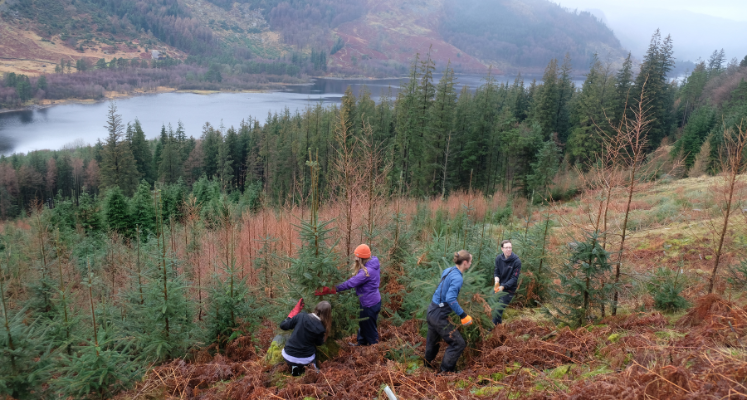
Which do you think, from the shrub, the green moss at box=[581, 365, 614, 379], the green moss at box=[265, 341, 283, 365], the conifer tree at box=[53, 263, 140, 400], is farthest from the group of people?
the shrub

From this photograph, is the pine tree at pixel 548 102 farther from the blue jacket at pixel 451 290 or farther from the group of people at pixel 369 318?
the blue jacket at pixel 451 290

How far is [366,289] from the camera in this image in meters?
6.21

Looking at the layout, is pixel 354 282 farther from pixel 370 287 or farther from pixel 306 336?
pixel 306 336

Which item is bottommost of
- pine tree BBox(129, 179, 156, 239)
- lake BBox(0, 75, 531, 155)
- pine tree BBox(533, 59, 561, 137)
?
pine tree BBox(129, 179, 156, 239)

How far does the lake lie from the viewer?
3130 inches

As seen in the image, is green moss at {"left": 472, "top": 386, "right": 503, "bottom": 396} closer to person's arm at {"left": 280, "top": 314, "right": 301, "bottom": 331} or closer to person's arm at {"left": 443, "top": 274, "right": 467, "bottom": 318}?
person's arm at {"left": 443, "top": 274, "right": 467, "bottom": 318}

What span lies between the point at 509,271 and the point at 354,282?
9.21 feet

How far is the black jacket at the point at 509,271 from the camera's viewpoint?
269 inches

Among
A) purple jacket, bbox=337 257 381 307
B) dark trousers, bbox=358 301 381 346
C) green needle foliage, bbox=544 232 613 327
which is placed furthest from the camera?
dark trousers, bbox=358 301 381 346

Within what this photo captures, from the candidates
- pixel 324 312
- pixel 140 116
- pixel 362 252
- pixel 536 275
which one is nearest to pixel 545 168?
pixel 536 275

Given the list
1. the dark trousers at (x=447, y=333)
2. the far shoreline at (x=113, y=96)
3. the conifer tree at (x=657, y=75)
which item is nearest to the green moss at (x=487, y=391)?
the dark trousers at (x=447, y=333)

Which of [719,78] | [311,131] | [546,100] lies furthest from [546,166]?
[719,78]

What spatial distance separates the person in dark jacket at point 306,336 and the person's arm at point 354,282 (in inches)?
17.9

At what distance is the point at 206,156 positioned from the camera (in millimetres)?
60406
